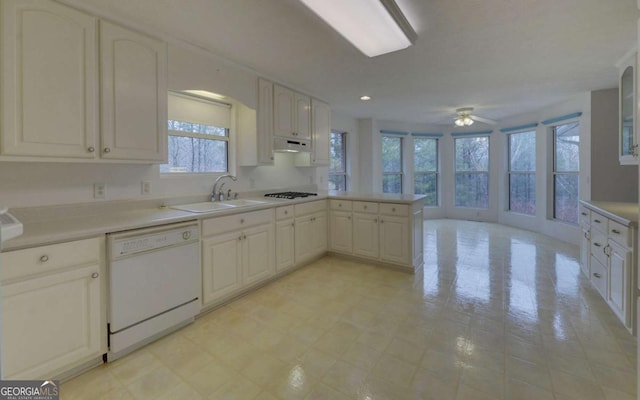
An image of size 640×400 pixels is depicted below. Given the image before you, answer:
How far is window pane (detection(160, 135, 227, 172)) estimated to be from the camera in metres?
2.88

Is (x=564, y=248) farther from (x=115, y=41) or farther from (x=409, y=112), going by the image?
(x=115, y=41)

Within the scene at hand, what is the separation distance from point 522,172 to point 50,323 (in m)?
7.38

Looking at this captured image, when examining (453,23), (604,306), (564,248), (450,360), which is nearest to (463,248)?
(564,248)

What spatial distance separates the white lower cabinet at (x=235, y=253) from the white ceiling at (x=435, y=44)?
156cm

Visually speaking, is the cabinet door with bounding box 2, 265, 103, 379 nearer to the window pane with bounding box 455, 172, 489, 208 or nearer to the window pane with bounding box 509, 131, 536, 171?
the window pane with bounding box 509, 131, 536, 171

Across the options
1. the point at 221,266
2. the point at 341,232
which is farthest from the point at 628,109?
the point at 221,266

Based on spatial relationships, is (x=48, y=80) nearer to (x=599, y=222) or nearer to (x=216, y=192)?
(x=216, y=192)

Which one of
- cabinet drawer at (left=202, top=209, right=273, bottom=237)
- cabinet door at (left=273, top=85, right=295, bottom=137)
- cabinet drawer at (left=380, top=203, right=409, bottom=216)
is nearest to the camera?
cabinet drawer at (left=202, top=209, right=273, bottom=237)

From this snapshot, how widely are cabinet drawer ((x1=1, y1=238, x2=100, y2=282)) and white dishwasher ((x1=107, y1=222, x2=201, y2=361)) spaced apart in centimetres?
10

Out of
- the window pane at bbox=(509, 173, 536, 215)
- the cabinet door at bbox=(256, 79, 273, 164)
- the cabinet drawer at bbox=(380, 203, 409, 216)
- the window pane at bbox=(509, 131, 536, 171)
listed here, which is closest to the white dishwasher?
the cabinet door at bbox=(256, 79, 273, 164)

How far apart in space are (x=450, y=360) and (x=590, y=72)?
369 cm

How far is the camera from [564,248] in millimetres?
4430

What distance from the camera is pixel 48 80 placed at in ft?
5.82

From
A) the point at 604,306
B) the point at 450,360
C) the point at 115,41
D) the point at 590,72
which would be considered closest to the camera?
the point at 450,360
